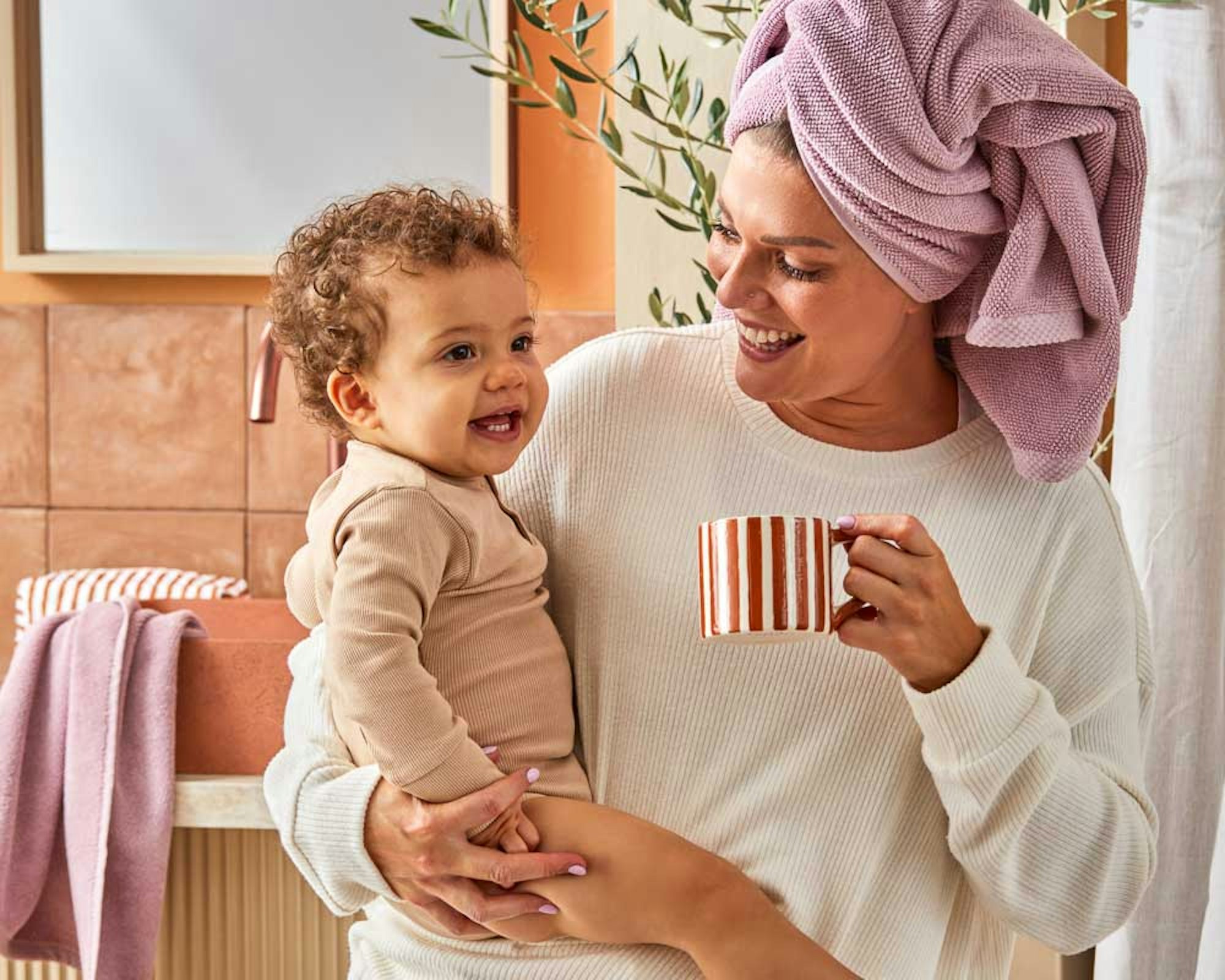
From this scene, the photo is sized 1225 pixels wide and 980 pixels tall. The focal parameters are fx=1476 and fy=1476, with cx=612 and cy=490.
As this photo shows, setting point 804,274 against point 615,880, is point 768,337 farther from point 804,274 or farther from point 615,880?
point 615,880

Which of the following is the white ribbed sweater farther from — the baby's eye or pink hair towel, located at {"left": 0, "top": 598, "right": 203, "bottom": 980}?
pink hair towel, located at {"left": 0, "top": 598, "right": 203, "bottom": 980}

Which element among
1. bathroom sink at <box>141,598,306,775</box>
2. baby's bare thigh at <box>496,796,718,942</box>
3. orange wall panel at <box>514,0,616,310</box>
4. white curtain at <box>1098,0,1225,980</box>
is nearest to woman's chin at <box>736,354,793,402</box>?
baby's bare thigh at <box>496,796,718,942</box>

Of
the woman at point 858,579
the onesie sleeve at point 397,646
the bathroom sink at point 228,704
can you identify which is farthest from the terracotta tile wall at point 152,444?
the onesie sleeve at point 397,646

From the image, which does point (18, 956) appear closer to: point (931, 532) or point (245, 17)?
point (931, 532)

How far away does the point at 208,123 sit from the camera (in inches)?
102

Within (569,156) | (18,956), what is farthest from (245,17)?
(18,956)

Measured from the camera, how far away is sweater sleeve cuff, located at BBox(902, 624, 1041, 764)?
108cm

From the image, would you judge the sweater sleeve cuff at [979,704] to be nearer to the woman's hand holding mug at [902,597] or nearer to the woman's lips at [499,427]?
the woman's hand holding mug at [902,597]

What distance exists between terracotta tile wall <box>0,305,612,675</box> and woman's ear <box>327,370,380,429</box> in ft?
4.59

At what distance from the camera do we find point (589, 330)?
2.54 m

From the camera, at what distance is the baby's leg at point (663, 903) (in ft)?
3.67

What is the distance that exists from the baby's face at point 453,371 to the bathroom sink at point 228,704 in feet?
2.49

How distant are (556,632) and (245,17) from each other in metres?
1.71

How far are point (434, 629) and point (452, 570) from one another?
5cm
